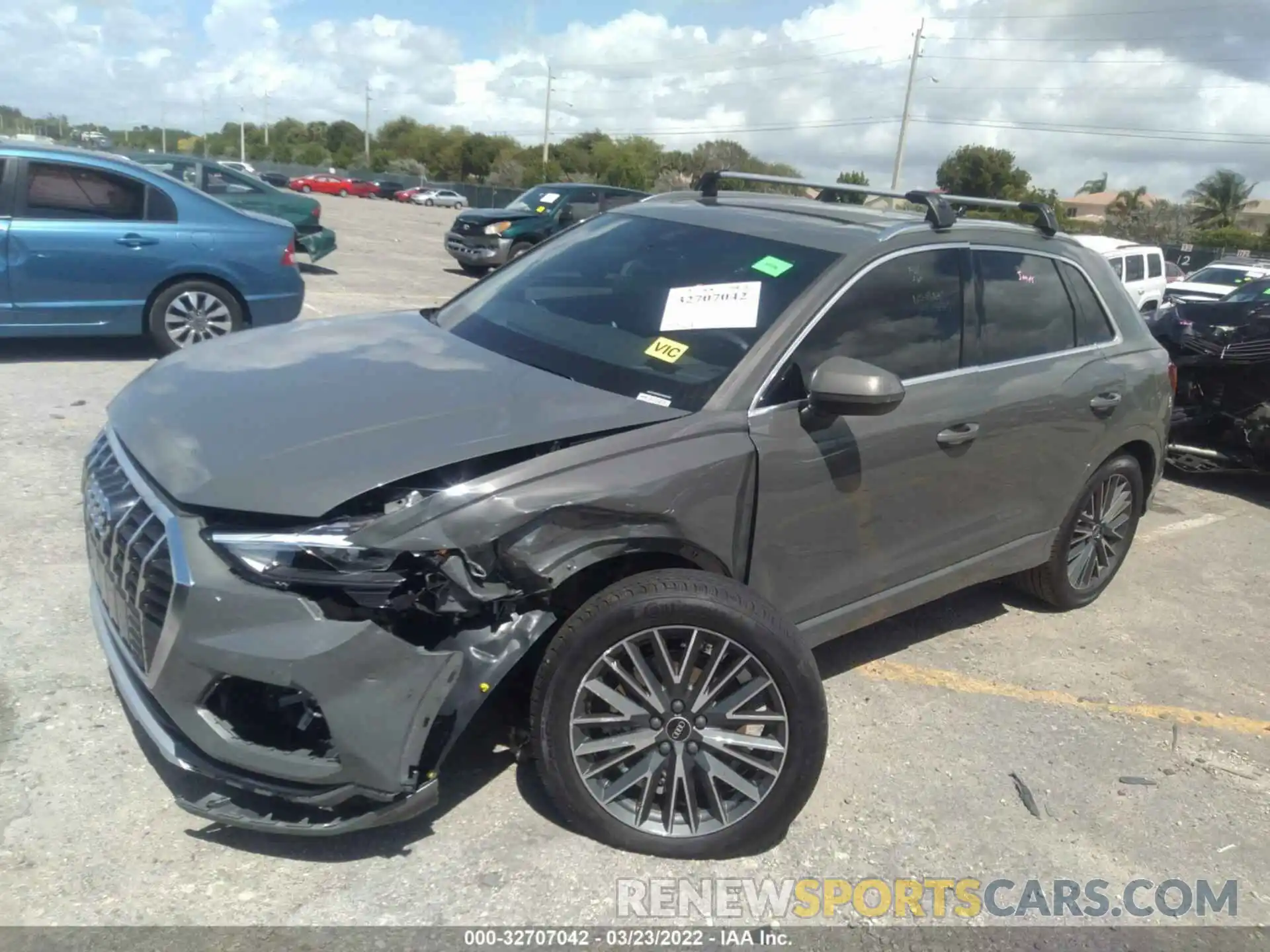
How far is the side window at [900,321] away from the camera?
11.8ft

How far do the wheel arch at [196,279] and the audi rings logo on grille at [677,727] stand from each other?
629 cm

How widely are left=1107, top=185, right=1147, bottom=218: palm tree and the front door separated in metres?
69.7

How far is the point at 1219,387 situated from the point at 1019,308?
421 centimetres

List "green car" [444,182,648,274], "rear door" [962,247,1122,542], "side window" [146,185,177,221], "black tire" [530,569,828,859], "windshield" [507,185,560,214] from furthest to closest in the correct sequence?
"windshield" [507,185,560,214] < "green car" [444,182,648,274] < "side window" [146,185,177,221] < "rear door" [962,247,1122,542] < "black tire" [530,569,828,859]

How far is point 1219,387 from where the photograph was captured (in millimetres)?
7688

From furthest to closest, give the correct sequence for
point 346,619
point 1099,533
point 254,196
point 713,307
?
point 254,196 < point 1099,533 < point 713,307 < point 346,619

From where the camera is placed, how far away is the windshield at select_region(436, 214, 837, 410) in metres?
3.50

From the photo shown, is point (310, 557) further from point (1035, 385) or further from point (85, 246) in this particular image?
point (85, 246)

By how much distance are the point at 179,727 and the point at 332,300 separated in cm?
999

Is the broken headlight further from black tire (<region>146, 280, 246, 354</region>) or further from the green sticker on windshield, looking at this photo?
black tire (<region>146, 280, 246, 354</region>)

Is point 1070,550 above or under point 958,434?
under

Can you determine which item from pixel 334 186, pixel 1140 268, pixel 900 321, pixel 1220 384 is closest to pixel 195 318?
pixel 900 321

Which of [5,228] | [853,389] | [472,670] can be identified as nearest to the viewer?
[472,670]

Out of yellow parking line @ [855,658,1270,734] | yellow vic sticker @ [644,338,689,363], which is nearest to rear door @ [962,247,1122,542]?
yellow parking line @ [855,658,1270,734]
